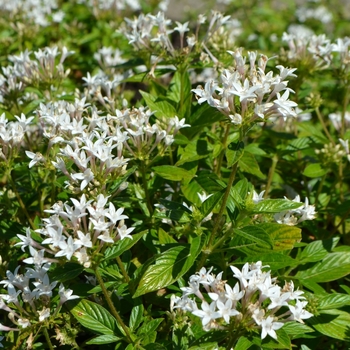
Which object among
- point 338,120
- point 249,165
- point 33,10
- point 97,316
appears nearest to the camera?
point 97,316

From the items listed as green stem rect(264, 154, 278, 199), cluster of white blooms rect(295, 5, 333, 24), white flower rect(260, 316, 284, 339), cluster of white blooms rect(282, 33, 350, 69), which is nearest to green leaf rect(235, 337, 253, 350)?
white flower rect(260, 316, 284, 339)

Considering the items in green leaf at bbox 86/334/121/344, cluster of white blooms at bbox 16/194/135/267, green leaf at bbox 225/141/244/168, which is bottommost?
green leaf at bbox 86/334/121/344

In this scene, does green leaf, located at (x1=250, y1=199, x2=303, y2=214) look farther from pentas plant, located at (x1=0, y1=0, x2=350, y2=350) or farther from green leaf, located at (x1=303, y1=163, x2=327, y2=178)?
green leaf, located at (x1=303, y1=163, x2=327, y2=178)

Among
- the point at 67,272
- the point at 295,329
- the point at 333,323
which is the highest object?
the point at 67,272

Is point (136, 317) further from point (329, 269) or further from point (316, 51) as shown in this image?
point (316, 51)

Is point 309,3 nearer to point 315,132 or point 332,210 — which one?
point 315,132

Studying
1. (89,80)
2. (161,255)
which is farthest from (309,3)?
(161,255)

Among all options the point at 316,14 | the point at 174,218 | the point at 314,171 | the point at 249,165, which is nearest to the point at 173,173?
the point at 174,218
